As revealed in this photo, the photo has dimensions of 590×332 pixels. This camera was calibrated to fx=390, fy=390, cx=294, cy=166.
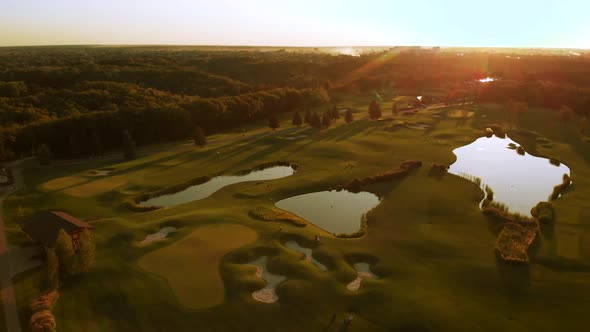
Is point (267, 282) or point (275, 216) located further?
point (275, 216)

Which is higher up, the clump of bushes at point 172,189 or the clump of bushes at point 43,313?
the clump of bushes at point 172,189

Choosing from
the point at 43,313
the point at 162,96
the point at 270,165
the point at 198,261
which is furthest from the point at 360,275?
the point at 162,96

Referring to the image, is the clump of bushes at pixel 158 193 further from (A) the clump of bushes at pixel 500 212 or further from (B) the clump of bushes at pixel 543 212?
(B) the clump of bushes at pixel 543 212

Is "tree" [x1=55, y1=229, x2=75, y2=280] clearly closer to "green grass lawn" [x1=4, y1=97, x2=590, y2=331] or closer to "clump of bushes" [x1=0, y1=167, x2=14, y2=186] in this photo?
"green grass lawn" [x1=4, y1=97, x2=590, y2=331]

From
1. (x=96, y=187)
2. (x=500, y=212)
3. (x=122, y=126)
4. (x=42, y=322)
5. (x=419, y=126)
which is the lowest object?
(x=42, y=322)

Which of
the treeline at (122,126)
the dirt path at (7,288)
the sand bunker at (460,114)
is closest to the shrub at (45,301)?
the dirt path at (7,288)

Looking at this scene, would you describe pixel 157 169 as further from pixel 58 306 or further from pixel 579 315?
pixel 579 315

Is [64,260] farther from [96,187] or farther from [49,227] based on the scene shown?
[96,187]
